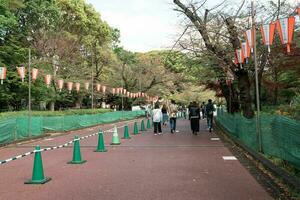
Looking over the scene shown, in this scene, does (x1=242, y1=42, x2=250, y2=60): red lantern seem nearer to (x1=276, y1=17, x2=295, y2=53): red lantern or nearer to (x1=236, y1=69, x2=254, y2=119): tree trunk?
(x1=276, y1=17, x2=295, y2=53): red lantern

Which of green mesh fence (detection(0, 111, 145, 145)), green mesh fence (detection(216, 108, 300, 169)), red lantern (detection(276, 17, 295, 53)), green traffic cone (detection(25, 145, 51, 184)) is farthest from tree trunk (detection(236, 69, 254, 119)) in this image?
green traffic cone (detection(25, 145, 51, 184))

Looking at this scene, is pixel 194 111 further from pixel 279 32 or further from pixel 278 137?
pixel 278 137

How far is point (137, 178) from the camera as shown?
27.7ft

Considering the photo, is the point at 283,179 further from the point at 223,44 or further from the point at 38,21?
the point at 38,21

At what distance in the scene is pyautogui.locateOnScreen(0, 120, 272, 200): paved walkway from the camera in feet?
22.6

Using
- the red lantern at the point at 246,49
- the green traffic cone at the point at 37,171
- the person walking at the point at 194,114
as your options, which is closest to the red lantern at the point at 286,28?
the red lantern at the point at 246,49

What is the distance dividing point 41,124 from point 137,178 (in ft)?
49.8

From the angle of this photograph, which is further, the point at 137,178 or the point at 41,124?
the point at 41,124

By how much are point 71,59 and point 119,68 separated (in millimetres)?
14521

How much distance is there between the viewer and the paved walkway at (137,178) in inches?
271

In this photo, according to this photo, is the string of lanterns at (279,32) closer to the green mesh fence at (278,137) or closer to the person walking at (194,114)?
the green mesh fence at (278,137)

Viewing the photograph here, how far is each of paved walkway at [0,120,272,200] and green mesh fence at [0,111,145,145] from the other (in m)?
5.79

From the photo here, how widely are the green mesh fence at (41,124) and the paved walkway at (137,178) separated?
5.79 meters

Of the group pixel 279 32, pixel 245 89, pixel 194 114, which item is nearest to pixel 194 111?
pixel 194 114
